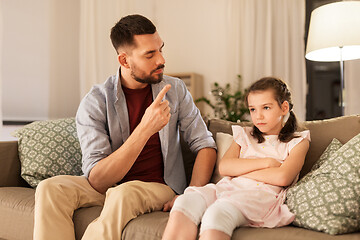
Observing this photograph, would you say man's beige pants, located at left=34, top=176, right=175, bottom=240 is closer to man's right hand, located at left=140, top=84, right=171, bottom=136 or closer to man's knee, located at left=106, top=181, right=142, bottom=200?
man's knee, located at left=106, top=181, right=142, bottom=200

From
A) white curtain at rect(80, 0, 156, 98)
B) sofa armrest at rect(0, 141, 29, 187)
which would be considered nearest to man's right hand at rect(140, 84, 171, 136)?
sofa armrest at rect(0, 141, 29, 187)

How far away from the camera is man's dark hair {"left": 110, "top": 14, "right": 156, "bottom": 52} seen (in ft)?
5.44

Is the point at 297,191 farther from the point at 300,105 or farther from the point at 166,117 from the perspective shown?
the point at 300,105

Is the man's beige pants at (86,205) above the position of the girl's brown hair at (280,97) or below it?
below

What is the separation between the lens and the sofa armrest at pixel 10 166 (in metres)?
1.90

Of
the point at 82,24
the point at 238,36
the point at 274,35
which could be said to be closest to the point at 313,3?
the point at 274,35

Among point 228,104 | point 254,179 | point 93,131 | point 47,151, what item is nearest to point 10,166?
point 47,151

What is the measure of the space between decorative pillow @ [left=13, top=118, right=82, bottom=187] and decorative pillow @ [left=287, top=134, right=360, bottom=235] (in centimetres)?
111

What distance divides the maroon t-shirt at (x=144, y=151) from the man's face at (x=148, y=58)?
96 mm

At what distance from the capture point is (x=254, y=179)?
1368 millimetres

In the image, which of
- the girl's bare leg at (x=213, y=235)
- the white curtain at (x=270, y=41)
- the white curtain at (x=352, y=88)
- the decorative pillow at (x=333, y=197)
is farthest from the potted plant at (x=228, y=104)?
the girl's bare leg at (x=213, y=235)

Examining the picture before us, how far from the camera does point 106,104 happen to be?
5.49ft

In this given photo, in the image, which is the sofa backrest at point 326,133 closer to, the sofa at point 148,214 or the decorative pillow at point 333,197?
the sofa at point 148,214

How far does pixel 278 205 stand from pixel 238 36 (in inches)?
118
